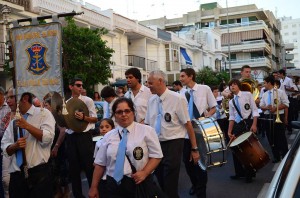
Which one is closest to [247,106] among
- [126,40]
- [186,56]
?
[126,40]

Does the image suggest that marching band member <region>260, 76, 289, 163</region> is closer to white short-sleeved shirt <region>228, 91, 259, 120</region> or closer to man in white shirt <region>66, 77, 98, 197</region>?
white short-sleeved shirt <region>228, 91, 259, 120</region>

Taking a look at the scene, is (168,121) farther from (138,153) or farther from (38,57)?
(38,57)

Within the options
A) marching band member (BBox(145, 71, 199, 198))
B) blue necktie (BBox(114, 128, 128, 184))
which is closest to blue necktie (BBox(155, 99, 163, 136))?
marching band member (BBox(145, 71, 199, 198))

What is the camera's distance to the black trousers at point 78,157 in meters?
6.64

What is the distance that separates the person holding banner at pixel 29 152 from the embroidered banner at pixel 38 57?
3.35 metres

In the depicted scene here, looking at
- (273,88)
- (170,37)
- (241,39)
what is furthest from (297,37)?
(273,88)

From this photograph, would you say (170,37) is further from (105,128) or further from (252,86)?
(105,128)

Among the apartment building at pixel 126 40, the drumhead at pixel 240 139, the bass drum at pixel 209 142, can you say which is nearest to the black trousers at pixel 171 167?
the bass drum at pixel 209 142

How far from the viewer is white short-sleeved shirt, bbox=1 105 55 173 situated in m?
5.07

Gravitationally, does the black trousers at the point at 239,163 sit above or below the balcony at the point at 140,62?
below

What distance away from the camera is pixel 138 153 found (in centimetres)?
401

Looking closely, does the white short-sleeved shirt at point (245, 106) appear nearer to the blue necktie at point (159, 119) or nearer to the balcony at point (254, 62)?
the blue necktie at point (159, 119)

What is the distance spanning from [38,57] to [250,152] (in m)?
4.48

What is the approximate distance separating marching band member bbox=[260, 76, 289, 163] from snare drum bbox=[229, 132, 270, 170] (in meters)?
2.47
